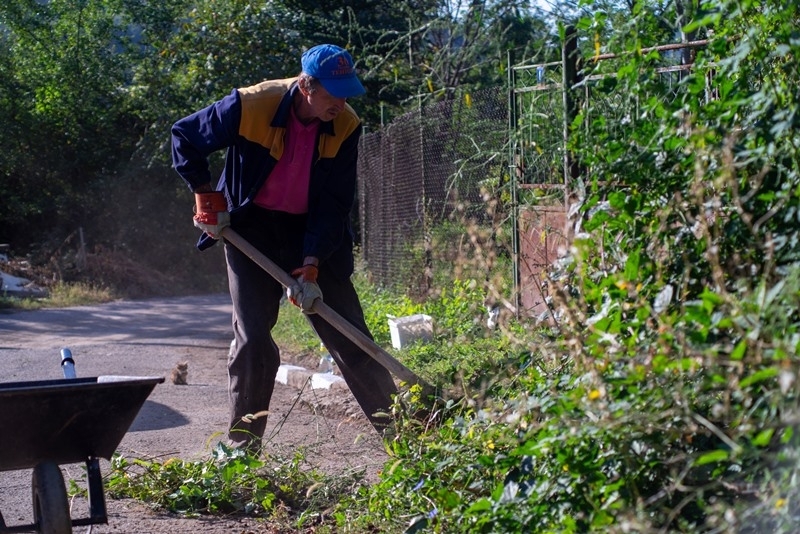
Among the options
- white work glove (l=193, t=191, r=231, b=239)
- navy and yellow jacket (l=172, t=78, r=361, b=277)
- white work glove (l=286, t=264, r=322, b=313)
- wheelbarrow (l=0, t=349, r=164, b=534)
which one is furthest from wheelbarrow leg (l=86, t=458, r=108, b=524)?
navy and yellow jacket (l=172, t=78, r=361, b=277)

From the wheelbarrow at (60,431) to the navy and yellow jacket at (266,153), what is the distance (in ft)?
4.72

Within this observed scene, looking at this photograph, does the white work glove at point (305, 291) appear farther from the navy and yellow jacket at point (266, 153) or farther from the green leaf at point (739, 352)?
the green leaf at point (739, 352)

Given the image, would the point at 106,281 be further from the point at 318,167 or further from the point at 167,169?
the point at 318,167

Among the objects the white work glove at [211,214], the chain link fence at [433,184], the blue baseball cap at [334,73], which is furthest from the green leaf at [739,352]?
the chain link fence at [433,184]

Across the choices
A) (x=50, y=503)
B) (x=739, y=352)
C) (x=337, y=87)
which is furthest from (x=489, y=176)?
(x=739, y=352)

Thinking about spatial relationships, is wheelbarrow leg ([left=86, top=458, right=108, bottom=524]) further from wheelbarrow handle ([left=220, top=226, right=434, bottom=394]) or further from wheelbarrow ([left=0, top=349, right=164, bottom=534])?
wheelbarrow handle ([left=220, top=226, right=434, bottom=394])

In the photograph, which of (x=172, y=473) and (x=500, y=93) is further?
(x=500, y=93)

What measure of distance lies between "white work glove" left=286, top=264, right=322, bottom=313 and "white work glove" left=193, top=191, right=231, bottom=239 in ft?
1.42

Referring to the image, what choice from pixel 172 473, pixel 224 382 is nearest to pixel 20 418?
pixel 172 473

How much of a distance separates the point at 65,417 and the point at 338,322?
1431mm

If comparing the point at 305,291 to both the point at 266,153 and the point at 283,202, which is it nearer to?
the point at 283,202

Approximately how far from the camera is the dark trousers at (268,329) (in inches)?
187

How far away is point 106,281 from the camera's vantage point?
54.1 feet

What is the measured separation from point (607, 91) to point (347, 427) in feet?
10.6
